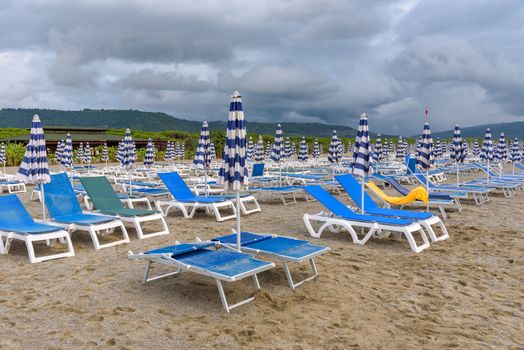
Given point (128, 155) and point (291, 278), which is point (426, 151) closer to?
point (291, 278)

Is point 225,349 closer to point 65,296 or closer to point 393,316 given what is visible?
point 393,316

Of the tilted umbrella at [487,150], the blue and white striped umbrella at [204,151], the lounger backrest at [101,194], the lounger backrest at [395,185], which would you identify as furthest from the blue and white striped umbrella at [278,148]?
the tilted umbrella at [487,150]

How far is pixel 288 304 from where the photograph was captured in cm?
380

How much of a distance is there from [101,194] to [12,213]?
155cm

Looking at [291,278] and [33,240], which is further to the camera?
[33,240]

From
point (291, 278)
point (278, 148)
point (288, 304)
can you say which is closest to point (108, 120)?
point (278, 148)

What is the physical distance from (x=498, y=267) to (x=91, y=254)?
4.85 metres

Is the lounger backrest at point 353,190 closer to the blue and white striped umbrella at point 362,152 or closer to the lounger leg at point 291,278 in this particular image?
the blue and white striped umbrella at point 362,152

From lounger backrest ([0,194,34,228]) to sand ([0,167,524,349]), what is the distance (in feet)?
1.28

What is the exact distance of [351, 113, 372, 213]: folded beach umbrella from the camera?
6.50 metres

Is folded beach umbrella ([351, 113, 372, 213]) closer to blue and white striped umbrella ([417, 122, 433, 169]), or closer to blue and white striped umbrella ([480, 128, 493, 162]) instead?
blue and white striped umbrella ([417, 122, 433, 169])

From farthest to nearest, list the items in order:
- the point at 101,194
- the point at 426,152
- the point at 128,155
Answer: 1. the point at 128,155
2. the point at 426,152
3. the point at 101,194

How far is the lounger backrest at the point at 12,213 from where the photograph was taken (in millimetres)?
5656

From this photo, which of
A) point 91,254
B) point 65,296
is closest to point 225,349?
point 65,296
